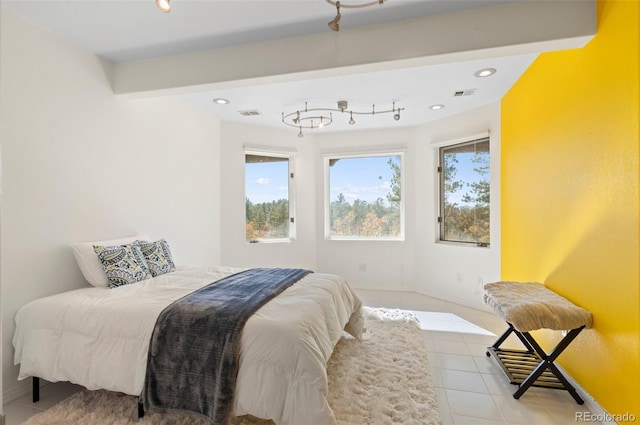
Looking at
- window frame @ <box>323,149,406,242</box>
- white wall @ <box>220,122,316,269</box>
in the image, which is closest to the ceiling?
white wall @ <box>220,122,316,269</box>

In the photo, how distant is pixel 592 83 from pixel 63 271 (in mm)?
4002

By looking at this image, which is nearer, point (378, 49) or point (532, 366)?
point (378, 49)

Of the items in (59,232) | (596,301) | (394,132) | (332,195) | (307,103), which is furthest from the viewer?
(332,195)

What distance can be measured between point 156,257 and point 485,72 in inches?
137

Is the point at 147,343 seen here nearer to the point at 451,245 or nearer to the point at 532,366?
the point at 532,366

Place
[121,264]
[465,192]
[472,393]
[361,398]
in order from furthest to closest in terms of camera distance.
→ [465,192], [121,264], [472,393], [361,398]

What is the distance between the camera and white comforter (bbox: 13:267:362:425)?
5.26 feet

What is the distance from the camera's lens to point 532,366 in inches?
98.0

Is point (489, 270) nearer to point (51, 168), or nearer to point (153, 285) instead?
point (153, 285)

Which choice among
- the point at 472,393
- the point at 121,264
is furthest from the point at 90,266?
the point at 472,393

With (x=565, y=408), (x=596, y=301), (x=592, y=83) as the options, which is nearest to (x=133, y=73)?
(x=592, y=83)

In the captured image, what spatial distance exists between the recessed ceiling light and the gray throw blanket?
2818 millimetres

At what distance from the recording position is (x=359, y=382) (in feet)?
7.52

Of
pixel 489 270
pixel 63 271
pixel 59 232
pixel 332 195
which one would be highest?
pixel 332 195
